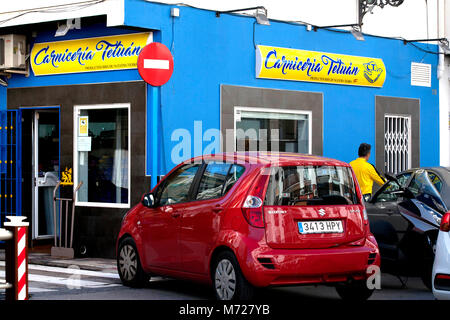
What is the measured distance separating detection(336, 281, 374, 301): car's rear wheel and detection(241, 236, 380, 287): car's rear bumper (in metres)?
0.31

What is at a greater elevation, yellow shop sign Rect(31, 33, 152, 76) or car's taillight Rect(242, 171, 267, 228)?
yellow shop sign Rect(31, 33, 152, 76)

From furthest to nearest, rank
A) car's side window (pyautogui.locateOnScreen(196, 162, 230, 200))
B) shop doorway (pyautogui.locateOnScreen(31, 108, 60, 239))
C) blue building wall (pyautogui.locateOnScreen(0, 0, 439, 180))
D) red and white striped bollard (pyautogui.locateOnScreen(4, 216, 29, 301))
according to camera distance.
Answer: shop doorway (pyautogui.locateOnScreen(31, 108, 60, 239)), blue building wall (pyautogui.locateOnScreen(0, 0, 439, 180)), car's side window (pyautogui.locateOnScreen(196, 162, 230, 200)), red and white striped bollard (pyautogui.locateOnScreen(4, 216, 29, 301))

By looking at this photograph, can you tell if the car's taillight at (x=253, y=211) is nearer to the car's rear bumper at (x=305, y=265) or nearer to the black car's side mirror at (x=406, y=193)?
the car's rear bumper at (x=305, y=265)

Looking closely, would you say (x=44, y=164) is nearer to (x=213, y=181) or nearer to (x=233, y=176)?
(x=213, y=181)

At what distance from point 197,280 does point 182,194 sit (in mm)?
1077

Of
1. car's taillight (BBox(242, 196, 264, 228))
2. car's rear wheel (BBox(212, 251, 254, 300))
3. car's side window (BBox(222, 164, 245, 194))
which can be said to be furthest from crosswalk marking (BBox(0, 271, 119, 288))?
car's taillight (BBox(242, 196, 264, 228))

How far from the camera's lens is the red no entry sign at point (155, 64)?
12.9 m

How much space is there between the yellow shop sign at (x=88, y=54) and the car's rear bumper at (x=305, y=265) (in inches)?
240

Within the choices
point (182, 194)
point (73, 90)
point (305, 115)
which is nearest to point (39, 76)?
point (73, 90)

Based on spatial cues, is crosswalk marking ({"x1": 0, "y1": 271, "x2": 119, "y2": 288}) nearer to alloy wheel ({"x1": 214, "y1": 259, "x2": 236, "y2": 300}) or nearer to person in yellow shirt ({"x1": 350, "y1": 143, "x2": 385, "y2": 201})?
alloy wheel ({"x1": 214, "y1": 259, "x2": 236, "y2": 300})

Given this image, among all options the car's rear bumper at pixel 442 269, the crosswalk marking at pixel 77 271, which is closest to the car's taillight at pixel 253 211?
the car's rear bumper at pixel 442 269

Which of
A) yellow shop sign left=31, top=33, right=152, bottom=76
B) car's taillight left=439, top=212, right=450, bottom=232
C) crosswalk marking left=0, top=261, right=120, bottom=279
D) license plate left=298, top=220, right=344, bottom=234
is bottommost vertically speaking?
crosswalk marking left=0, top=261, right=120, bottom=279

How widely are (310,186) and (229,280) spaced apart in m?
1.34

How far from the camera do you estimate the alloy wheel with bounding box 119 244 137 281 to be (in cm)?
1067
